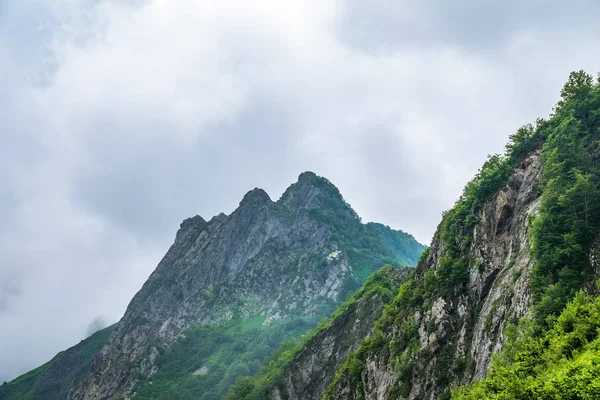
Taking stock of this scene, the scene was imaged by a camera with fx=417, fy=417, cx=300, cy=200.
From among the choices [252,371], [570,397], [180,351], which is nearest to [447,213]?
[570,397]

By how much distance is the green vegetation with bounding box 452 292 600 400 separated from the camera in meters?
20.6

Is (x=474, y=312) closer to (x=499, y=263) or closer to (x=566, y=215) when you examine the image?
(x=499, y=263)

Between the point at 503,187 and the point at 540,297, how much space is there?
21.6 metres

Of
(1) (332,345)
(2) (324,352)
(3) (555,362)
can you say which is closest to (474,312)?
(3) (555,362)

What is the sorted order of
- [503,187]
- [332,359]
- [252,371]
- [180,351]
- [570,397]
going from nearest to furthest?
[570,397] → [503,187] → [332,359] → [252,371] → [180,351]

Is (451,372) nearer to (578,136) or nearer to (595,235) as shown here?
(595,235)

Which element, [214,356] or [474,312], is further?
[214,356]

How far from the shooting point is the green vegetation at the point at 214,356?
154 metres

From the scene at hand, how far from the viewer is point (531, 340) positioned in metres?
29.2

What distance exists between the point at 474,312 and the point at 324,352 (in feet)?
211

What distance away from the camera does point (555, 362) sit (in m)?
25.6

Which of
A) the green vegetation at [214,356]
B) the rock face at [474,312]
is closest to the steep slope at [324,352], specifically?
the rock face at [474,312]

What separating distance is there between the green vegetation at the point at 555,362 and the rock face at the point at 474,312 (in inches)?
248

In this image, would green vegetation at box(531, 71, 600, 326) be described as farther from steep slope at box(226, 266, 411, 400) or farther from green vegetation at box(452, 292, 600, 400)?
steep slope at box(226, 266, 411, 400)
